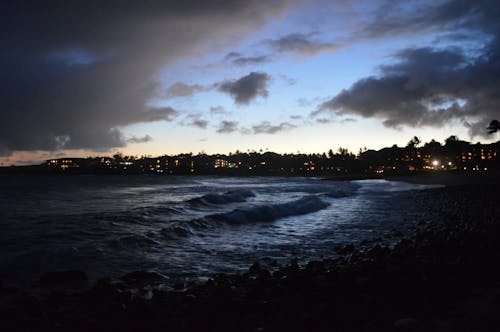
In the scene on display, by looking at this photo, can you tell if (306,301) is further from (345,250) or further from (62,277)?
(62,277)

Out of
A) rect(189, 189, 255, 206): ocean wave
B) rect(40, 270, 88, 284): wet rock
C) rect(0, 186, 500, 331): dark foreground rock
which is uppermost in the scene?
rect(0, 186, 500, 331): dark foreground rock

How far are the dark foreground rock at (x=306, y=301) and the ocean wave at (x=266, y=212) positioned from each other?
9.78 metres

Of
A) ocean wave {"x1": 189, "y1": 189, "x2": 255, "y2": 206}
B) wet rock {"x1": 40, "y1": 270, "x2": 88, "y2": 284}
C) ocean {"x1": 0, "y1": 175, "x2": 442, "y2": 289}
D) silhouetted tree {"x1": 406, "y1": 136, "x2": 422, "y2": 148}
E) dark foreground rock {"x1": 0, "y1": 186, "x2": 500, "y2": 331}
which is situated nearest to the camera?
dark foreground rock {"x1": 0, "y1": 186, "x2": 500, "y2": 331}

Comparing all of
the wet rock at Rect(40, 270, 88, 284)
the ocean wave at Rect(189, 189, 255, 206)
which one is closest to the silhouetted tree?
the ocean wave at Rect(189, 189, 255, 206)

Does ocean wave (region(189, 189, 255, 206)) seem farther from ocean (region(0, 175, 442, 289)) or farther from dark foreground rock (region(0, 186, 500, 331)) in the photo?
dark foreground rock (region(0, 186, 500, 331))

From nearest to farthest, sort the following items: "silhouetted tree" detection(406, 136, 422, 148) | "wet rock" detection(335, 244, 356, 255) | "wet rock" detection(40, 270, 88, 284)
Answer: "wet rock" detection(40, 270, 88, 284) → "wet rock" detection(335, 244, 356, 255) → "silhouetted tree" detection(406, 136, 422, 148)

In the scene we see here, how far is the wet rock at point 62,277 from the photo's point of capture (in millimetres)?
7921

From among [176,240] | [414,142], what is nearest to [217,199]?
[176,240]

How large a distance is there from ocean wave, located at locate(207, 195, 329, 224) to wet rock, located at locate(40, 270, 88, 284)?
10.1 m

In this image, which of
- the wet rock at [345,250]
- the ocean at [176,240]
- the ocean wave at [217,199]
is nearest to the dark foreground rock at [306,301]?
the ocean at [176,240]

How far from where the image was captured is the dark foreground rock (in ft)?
15.4

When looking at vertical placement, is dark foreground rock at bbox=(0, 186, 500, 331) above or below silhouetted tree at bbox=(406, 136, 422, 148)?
below

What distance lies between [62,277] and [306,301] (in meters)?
6.17

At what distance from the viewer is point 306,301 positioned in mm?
5781
